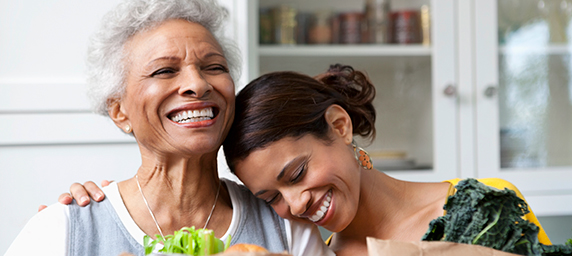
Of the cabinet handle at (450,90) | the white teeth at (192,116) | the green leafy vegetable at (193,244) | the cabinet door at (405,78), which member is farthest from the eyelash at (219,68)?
the cabinet handle at (450,90)

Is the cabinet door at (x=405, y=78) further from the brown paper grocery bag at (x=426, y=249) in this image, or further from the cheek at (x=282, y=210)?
the brown paper grocery bag at (x=426, y=249)

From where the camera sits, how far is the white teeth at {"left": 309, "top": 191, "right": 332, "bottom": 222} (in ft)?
3.55

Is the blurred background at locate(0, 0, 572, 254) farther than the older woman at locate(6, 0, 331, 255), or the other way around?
the blurred background at locate(0, 0, 572, 254)

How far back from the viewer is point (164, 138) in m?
1.05

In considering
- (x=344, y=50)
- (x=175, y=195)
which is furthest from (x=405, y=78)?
(x=175, y=195)

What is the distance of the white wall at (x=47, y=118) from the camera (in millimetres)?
1530

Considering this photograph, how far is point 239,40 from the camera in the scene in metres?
1.68

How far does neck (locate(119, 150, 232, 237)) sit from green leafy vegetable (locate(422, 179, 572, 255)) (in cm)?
59

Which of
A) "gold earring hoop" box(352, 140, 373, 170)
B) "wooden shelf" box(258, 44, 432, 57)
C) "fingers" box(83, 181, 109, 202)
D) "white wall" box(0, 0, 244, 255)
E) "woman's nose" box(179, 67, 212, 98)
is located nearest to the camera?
"woman's nose" box(179, 67, 212, 98)

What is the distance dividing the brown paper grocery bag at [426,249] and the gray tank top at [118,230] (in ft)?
1.69

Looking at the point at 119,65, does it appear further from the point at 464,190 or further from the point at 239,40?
the point at 464,190

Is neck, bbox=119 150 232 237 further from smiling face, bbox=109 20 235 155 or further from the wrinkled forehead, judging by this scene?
the wrinkled forehead

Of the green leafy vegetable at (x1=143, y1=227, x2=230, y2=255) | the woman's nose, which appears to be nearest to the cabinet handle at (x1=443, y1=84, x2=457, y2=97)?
the woman's nose

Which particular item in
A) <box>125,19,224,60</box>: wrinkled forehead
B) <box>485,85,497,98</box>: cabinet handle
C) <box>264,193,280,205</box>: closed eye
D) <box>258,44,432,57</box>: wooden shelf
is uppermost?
<box>258,44,432,57</box>: wooden shelf
